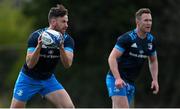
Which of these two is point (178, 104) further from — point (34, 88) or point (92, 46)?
point (34, 88)

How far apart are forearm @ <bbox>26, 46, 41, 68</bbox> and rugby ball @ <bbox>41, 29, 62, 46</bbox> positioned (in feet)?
0.46

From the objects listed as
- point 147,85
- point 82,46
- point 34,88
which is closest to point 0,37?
point 82,46

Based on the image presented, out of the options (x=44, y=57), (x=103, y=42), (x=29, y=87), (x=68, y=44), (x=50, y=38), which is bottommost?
(x=103, y=42)

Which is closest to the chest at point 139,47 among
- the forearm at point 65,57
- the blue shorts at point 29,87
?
the forearm at point 65,57

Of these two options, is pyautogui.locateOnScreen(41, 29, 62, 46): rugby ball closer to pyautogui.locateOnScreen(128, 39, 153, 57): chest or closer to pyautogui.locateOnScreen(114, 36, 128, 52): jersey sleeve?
pyautogui.locateOnScreen(114, 36, 128, 52): jersey sleeve

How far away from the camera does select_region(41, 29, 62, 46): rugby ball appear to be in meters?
9.78

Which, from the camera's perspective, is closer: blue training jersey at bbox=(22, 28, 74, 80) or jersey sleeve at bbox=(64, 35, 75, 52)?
blue training jersey at bbox=(22, 28, 74, 80)

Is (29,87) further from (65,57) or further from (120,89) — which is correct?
(120,89)

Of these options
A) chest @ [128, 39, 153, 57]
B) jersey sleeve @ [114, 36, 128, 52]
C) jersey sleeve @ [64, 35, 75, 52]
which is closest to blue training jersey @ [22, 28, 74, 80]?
jersey sleeve @ [64, 35, 75, 52]

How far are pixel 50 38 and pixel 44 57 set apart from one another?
2.24 feet

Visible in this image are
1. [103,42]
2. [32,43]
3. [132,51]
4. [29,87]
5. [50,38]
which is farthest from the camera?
[103,42]

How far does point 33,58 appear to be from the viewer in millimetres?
10016

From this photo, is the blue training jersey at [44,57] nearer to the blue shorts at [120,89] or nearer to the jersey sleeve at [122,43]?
the jersey sleeve at [122,43]

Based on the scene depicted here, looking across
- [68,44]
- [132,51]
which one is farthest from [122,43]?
[68,44]
